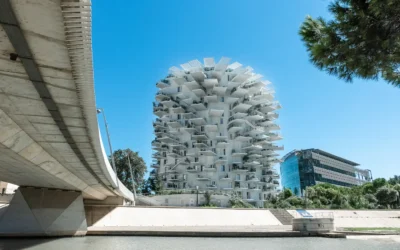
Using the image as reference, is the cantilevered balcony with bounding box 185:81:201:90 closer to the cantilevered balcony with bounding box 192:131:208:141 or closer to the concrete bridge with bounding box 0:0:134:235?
the cantilevered balcony with bounding box 192:131:208:141

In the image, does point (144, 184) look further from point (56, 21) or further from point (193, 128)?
point (56, 21)

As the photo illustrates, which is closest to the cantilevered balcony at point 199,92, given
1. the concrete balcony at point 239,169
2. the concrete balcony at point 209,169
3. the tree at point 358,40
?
the concrete balcony at point 209,169

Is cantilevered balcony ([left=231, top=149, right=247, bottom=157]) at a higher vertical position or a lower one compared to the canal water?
higher

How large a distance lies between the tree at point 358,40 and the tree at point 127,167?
6303cm

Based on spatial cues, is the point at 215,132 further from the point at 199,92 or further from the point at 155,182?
the point at 155,182

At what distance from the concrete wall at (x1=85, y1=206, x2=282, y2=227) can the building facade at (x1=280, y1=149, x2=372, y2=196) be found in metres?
69.2

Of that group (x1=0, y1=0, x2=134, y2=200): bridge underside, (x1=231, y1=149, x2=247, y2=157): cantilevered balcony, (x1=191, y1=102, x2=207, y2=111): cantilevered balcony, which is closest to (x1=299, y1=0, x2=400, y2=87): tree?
(x1=0, y1=0, x2=134, y2=200): bridge underside

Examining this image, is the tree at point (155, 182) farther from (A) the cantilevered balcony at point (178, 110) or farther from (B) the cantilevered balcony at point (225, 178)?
(A) the cantilevered balcony at point (178, 110)

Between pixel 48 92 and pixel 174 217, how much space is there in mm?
27688

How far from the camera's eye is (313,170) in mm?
109688

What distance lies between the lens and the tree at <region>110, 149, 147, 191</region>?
67.6 meters

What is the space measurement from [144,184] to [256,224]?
44534 millimetres

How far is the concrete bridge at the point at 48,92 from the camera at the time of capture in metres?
4.52

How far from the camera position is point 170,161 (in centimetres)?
7562
